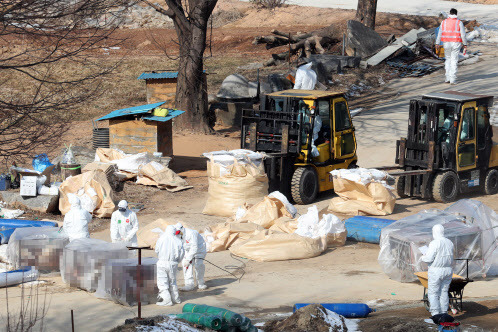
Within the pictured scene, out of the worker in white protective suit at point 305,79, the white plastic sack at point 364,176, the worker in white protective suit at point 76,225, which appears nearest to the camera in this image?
the worker in white protective suit at point 76,225

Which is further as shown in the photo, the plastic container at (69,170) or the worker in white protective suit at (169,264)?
the plastic container at (69,170)

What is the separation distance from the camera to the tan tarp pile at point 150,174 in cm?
1545

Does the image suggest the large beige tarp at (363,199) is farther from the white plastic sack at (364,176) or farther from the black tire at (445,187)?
the black tire at (445,187)

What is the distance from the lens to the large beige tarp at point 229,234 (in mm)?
11680

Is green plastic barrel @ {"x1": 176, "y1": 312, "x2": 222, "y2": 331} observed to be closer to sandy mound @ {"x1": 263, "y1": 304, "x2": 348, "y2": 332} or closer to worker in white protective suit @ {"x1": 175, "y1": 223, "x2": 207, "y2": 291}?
sandy mound @ {"x1": 263, "y1": 304, "x2": 348, "y2": 332}

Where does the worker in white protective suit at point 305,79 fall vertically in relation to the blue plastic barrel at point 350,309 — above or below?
above

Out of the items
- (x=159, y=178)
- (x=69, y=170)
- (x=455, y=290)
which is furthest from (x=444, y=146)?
(x=69, y=170)

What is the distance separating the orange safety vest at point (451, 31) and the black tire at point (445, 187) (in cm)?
802

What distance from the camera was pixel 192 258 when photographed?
9.60 metres

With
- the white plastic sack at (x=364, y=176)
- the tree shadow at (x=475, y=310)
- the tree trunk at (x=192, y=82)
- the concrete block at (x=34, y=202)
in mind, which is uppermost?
the tree trunk at (x=192, y=82)

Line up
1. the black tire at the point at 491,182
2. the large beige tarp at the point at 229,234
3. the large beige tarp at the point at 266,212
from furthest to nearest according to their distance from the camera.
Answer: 1. the black tire at the point at 491,182
2. the large beige tarp at the point at 266,212
3. the large beige tarp at the point at 229,234

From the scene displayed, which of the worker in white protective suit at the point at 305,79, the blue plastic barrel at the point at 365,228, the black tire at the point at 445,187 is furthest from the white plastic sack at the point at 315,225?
the worker in white protective suit at the point at 305,79

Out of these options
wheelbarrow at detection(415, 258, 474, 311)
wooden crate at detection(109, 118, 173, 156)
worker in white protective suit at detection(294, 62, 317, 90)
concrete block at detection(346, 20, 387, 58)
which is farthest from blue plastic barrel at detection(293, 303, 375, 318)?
concrete block at detection(346, 20, 387, 58)

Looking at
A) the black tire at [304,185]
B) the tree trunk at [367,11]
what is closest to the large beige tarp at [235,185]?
the black tire at [304,185]
